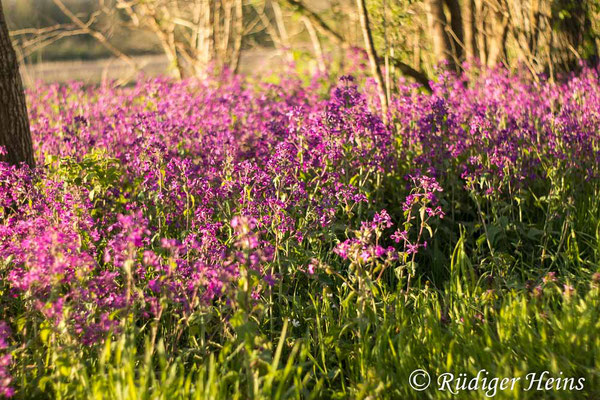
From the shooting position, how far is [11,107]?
16.6 feet

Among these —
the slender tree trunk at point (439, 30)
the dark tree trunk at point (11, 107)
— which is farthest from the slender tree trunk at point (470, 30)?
the dark tree trunk at point (11, 107)

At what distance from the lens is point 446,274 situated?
14.9 ft

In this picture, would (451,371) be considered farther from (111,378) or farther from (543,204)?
(543,204)

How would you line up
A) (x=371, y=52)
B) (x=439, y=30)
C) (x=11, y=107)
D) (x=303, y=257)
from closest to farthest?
(x=303, y=257)
(x=11, y=107)
(x=371, y=52)
(x=439, y=30)

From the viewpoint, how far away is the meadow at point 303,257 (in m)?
3.00

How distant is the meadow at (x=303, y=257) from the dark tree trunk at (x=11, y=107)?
0.90 feet

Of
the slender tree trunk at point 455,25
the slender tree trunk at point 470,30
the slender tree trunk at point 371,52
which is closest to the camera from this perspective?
the slender tree trunk at point 371,52

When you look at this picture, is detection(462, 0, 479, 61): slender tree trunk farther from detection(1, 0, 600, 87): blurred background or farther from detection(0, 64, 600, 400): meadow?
detection(0, 64, 600, 400): meadow

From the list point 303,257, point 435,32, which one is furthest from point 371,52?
point 303,257

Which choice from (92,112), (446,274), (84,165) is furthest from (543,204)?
(92,112)

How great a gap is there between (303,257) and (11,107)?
259 cm

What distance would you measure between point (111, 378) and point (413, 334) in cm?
148

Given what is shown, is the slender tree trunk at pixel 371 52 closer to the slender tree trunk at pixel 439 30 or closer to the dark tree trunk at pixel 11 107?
the slender tree trunk at pixel 439 30

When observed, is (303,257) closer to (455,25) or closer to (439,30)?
(439,30)
